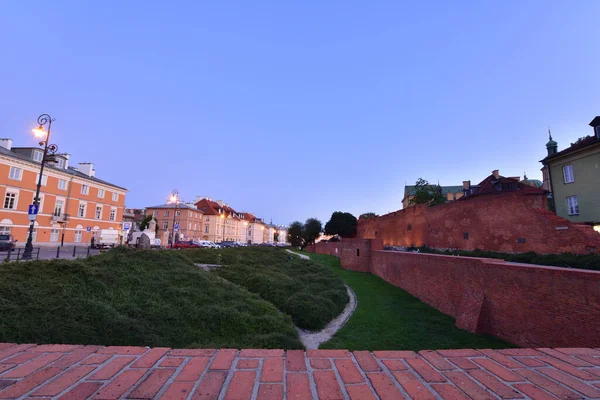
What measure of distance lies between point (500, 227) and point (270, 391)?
Result: 82.5 feet

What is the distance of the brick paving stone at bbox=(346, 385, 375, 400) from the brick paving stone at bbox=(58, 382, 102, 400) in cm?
169

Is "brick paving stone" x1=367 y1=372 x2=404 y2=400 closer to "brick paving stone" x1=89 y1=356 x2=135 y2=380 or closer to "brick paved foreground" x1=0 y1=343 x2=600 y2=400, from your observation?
"brick paved foreground" x1=0 y1=343 x2=600 y2=400

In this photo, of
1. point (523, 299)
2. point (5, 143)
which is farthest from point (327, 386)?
point (5, 143)

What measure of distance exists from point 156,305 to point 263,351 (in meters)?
8.84

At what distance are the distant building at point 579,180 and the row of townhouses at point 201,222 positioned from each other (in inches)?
1853

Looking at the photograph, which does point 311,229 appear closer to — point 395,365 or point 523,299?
point 523,299

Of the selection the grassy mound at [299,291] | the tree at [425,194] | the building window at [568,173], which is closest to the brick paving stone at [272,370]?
the grassy mound at [299,291]

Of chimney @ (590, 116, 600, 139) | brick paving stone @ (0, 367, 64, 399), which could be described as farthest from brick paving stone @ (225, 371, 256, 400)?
chimney @ (590, 116, 600, 139)

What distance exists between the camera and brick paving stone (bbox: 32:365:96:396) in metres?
1.80

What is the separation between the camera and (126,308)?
29.4ft

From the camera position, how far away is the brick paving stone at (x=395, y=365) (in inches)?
90.6

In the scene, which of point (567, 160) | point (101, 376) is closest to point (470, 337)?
point (101, 376)

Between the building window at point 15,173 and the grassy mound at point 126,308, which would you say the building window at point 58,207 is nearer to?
the building window at point 15,173

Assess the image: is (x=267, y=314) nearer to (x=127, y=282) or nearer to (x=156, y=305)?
(x=156, y=305)
